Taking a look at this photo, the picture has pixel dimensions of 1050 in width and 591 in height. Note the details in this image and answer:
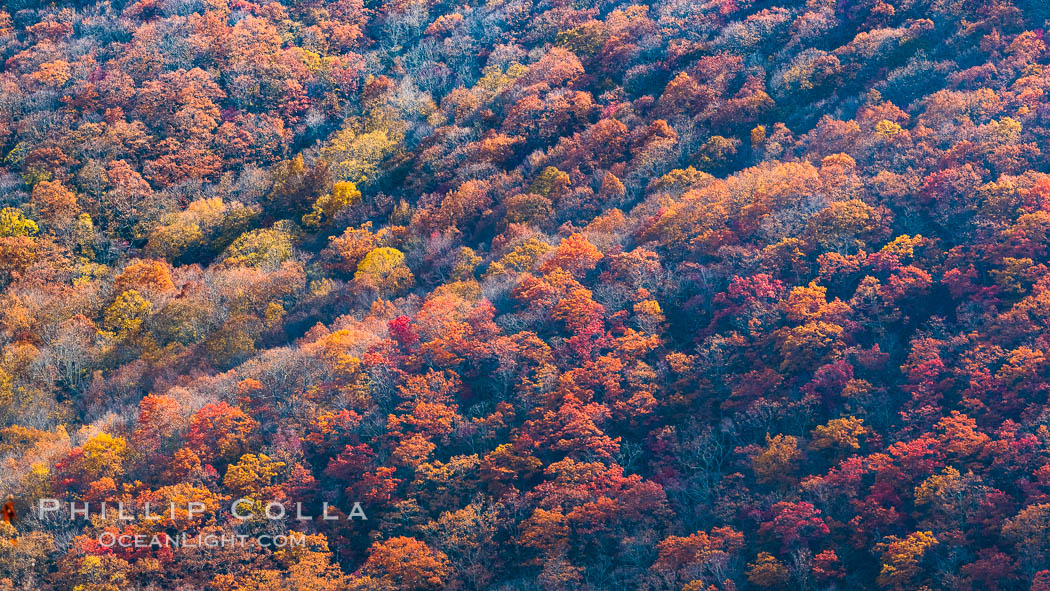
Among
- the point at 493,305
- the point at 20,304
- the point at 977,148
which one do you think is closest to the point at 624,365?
the point at 493,305

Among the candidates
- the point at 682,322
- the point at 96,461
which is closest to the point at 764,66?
the point at 682,322

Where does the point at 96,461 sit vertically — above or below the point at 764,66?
below

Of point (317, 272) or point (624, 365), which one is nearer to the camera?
point (624, 365)

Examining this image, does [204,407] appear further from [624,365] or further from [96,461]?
[624,365]

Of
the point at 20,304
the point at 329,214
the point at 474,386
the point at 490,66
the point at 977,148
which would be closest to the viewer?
the point at 474,386

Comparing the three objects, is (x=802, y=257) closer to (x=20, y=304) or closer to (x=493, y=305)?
(x=493, y=305)

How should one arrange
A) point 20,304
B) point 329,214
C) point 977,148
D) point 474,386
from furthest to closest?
1. point 329,214
2. point 20,304
3. point 977,148
4. point 474,386

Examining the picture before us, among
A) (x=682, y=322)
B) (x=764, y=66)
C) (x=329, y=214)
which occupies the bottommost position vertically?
(x=682, y=322)
